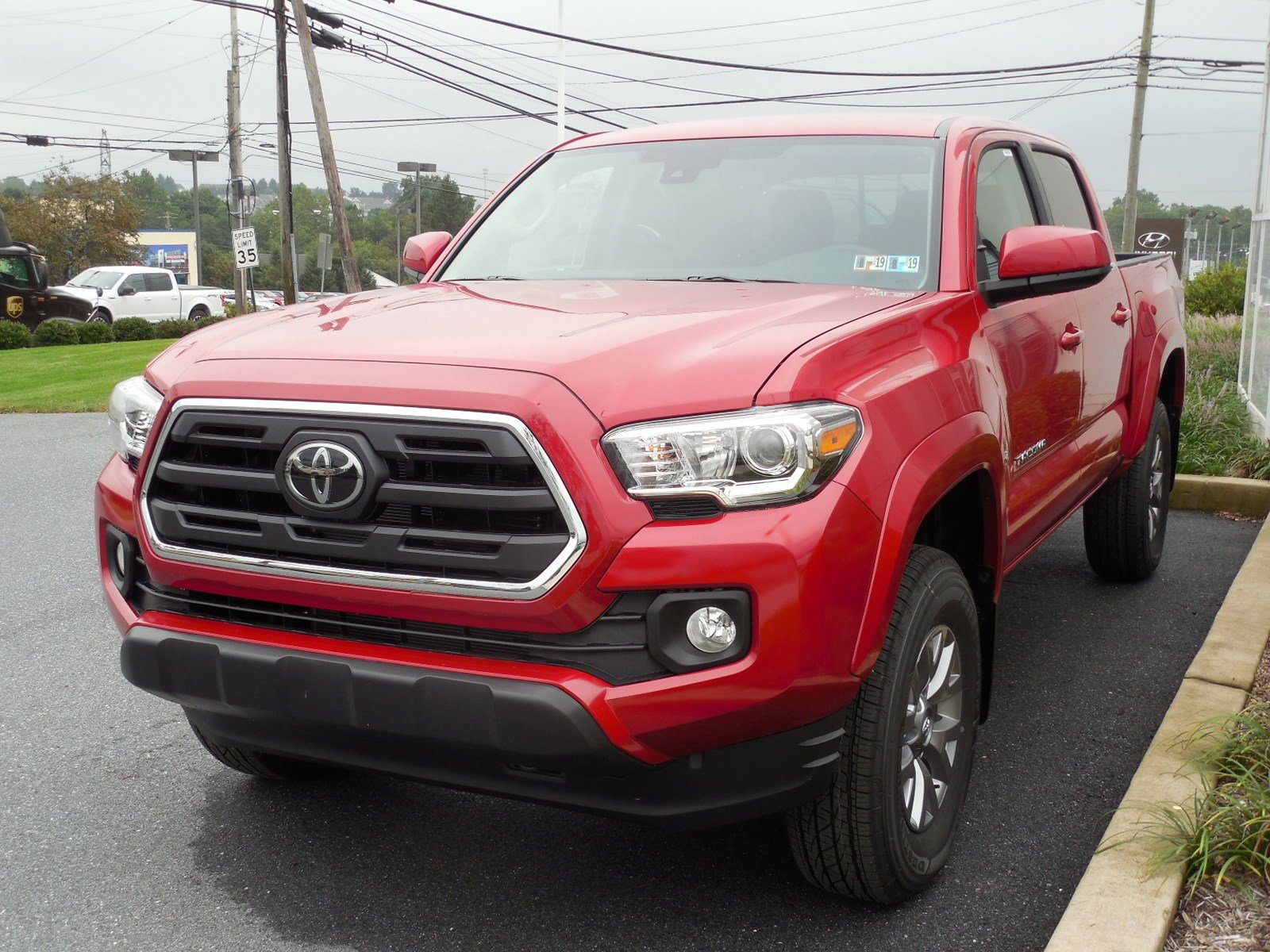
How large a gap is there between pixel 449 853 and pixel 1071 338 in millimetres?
2570

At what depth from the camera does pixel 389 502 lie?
94.3 inches

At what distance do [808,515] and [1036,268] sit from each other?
1409 millimetres

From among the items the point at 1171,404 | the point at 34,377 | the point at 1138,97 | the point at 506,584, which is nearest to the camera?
the point at 506,584

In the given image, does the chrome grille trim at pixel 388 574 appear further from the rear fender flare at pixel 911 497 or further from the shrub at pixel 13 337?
the shrub at pixel 13 337

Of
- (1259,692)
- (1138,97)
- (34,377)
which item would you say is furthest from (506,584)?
(1138,97)

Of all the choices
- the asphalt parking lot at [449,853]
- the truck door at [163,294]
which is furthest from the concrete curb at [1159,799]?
the truck door at [163,294]

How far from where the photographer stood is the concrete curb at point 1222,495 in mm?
7289

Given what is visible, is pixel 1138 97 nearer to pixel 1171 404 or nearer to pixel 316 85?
pixel 316 85

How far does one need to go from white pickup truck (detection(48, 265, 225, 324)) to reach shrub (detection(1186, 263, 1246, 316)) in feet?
83.6

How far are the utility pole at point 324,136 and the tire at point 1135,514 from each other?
69.8 feet

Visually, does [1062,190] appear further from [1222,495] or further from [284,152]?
[284,152]

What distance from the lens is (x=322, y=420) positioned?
7.99 feet

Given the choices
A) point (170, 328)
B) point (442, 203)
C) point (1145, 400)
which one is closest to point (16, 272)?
point (170, 328)

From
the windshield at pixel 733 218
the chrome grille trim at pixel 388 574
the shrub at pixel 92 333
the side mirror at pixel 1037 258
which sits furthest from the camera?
the shrub at pixel 92 333
